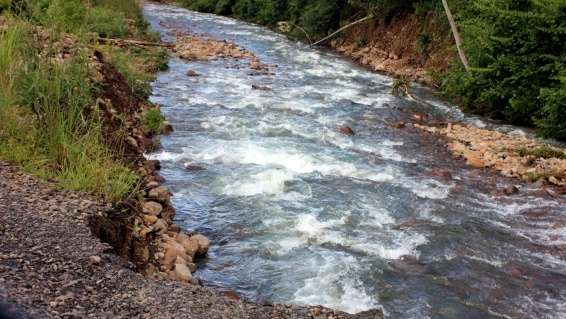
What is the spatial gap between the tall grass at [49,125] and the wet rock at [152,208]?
40cm

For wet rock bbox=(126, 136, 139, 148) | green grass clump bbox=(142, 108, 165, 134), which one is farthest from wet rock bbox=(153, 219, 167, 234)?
green grass clump bbox=(142, 108, 165, 134)

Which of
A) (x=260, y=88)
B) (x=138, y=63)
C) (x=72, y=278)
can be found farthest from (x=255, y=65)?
(x=72, y=278)

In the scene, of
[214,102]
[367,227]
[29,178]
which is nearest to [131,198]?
[29,178]

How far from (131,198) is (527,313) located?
377cm

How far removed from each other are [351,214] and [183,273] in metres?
2.60

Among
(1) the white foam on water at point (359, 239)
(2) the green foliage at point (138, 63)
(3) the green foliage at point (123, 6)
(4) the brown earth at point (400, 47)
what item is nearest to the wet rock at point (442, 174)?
(1) the white foam on water at point (359, 239)

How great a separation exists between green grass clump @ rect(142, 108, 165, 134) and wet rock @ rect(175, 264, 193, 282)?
176 inches

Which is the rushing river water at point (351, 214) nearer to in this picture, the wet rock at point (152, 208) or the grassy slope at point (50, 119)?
the wet rock at point (152, 208)

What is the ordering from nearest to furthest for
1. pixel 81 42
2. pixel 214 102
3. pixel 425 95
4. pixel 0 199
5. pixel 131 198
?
pixel 0 199, pixel 131 198, pixel 81 42, pixel 214 102, pixel 425 95

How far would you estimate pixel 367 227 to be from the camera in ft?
21.5

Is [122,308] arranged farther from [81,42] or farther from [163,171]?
[81,42]

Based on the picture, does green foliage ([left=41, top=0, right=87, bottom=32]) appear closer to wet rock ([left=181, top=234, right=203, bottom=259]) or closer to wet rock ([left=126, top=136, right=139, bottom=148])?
wet rock ([left=126, top=136, right=139, bottom=148])

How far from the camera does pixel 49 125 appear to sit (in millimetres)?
5117

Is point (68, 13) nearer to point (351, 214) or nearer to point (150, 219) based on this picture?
point (150, 219)
